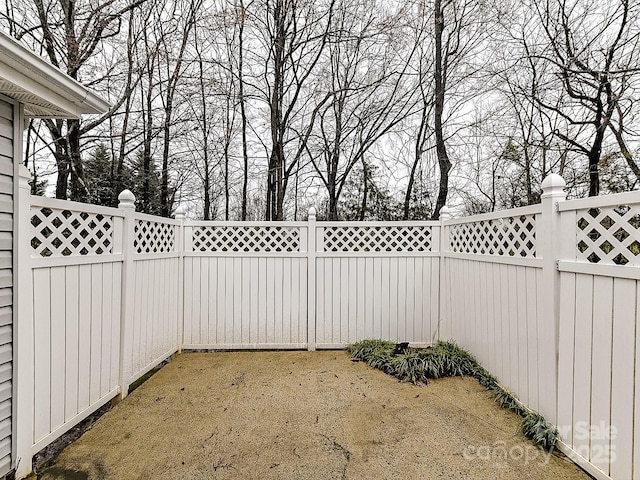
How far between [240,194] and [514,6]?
515 cm

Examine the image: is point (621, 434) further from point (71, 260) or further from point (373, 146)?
point (373, 146)

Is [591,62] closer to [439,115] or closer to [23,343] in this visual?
[439,115]

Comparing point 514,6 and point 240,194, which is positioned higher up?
point 514,6

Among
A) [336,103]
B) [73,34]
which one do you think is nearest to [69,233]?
[73,34]

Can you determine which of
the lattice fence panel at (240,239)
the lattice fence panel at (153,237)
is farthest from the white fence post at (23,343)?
the lattice fence panel at (240,239)

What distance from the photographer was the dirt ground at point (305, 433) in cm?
173

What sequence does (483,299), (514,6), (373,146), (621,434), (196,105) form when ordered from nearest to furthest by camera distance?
(621,434)
(483,299)
(514,6)
(196,105)
(373,146)

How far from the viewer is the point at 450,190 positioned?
5984mm

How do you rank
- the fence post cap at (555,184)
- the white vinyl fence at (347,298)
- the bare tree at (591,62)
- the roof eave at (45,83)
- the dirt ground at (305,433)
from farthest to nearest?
1. the bare tree at (591,62)
2. the fence post cap at (555,184)
3. the dirt ground at (305,433)
4. the white vinyl fence at (347,298)
5. the roof eave at (45,83)

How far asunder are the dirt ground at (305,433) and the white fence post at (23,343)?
0.21 metres

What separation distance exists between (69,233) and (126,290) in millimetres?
672

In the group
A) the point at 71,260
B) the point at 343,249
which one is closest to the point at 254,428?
the point at 71,260

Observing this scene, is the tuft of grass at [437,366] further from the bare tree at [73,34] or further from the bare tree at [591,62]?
the bare tree at [73,34]

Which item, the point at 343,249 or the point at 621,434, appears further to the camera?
the point at 343,249
